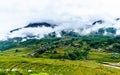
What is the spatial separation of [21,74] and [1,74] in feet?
49.4

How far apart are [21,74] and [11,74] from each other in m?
6.97

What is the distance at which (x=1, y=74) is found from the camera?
15075 centimetres

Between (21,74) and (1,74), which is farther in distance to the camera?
(21,74)

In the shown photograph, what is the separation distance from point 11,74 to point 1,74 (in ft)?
26.8

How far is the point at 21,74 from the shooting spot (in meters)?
163

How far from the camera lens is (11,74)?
15800 centimetres
